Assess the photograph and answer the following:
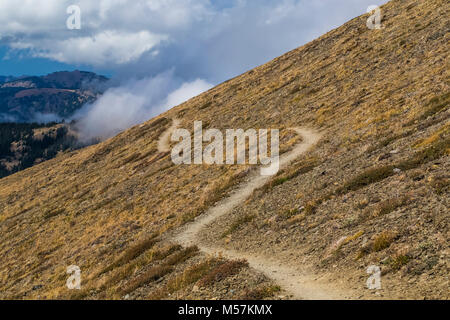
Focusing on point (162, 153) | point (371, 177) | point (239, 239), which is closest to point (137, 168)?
point (162, 153)

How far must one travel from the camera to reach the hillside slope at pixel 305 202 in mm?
14352

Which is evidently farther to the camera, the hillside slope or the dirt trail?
the hillside slope

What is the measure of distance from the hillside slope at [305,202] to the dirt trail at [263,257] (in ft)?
1.72

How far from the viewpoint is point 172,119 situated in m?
87.8

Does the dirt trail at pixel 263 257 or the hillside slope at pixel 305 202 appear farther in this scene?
the hillside slope at pixel 305 202

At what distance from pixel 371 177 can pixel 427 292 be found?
36.4 ft

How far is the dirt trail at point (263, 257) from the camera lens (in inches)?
508

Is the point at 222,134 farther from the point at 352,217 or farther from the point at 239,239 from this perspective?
the point at 352,217

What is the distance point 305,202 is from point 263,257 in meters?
5.97

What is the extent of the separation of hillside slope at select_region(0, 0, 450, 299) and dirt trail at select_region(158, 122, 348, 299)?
523 millimetres

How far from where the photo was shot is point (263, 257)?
693 inches

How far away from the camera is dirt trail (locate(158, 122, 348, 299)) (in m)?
12.9

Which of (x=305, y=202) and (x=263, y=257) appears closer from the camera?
(x=263, y=257)

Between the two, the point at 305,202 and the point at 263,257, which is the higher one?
the point at 305,202
